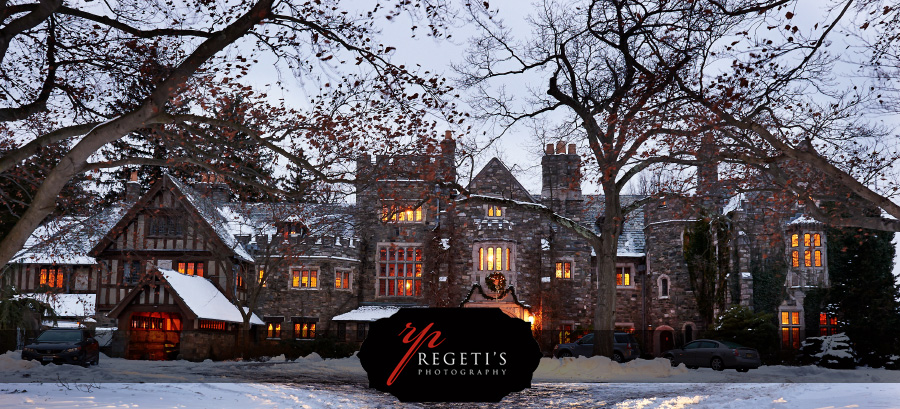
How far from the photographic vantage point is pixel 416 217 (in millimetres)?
39594

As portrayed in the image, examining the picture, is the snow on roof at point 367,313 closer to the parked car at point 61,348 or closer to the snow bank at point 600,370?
the parked car at point 61,348

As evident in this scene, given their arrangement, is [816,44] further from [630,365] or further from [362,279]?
[362,279]

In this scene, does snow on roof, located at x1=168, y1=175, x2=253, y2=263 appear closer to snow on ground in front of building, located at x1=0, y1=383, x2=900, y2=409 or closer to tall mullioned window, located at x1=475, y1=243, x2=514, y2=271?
tall mullioned window, located at x1=475, y1=243, x2=514, y2=271

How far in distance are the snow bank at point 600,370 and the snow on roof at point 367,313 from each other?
16275 mm

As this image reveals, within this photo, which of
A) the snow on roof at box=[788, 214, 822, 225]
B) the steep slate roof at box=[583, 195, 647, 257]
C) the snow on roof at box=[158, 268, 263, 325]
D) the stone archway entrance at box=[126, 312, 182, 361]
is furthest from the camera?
the steep slate roof at box=[583, 195, 647, 257]

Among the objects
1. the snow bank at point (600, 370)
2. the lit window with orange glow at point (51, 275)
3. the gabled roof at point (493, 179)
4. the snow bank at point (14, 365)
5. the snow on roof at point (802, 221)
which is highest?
the gabled roof at point (493, 179)

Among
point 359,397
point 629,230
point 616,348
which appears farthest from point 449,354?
point 629,230

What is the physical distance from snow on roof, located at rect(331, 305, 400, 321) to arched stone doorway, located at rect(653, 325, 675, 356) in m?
12.7

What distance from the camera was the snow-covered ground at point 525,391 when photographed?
38.4 ft

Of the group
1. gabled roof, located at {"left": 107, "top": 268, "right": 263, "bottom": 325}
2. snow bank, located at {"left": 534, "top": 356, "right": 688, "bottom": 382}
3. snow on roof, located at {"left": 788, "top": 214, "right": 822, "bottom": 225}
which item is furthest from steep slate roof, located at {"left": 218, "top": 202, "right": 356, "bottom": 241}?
snow on roof, located at {"left": 788, "top": 214, "right": 822, "bottom": 225}

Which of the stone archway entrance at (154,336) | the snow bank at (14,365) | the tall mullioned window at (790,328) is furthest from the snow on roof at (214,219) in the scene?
the tall mullioned window at (790,328)

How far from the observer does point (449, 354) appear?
5551 mm

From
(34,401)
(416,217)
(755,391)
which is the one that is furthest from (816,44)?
(416,217)

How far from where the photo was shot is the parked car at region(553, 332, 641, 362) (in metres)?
28.4
